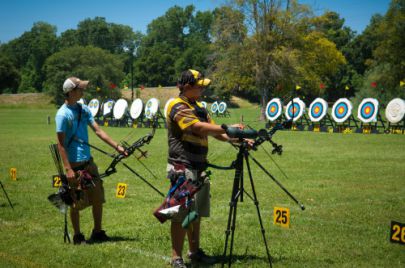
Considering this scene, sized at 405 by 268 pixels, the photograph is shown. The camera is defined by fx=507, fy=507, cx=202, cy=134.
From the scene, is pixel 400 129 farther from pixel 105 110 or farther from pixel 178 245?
pixel 178 245

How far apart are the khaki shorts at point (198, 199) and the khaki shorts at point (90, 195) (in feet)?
4.35

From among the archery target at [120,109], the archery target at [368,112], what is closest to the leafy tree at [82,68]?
the archery target at [120,109]

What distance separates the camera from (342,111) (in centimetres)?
2895

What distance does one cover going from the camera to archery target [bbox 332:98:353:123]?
93.8 feet

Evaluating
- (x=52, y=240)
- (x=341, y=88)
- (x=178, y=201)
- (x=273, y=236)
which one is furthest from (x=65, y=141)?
(x=341, y=88)

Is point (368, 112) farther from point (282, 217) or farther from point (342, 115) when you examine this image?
point (282, 217)

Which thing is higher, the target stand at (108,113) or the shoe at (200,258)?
the target stand at (108,113)

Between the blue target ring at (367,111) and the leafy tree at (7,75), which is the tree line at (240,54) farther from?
the blue target ring at (367,111)

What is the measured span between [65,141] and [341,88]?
8412cm

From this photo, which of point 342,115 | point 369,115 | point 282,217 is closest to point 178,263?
point 282,217

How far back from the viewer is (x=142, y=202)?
28.2ft

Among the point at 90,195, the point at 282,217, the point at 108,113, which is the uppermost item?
the point at 108,113

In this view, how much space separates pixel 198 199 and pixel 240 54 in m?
37.7

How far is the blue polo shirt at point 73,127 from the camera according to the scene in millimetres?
5674
